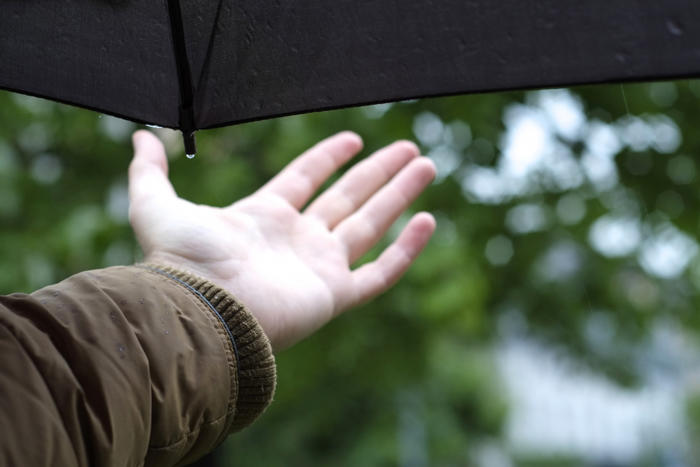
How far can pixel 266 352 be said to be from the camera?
4.45 feet

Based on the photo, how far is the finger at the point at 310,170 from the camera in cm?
190

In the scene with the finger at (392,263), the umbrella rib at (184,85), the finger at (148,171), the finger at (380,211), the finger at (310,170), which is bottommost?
the finger at (392,263)

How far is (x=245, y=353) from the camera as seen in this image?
1330 millimetres

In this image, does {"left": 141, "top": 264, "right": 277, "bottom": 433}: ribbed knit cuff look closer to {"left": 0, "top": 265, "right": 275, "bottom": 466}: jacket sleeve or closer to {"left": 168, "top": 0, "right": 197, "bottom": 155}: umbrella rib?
{"left": 0, "top": 265, "right": 275, "bottom": 466}: jacket sleeve

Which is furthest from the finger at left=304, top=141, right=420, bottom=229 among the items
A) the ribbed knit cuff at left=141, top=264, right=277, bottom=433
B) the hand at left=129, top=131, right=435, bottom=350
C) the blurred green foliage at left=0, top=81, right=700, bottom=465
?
the blurred green foliage at left=0, top=81, right=700, bottom=465

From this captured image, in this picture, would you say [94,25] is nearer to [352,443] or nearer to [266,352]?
[266,352]

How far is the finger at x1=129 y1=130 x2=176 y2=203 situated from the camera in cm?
174

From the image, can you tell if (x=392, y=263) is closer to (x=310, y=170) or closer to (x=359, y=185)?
(x=359, y=185)

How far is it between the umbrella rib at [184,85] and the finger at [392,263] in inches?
26.5

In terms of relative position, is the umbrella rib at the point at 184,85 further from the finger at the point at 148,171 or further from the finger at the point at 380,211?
the finger at the point at 380,211

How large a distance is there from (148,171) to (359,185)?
0.54 m

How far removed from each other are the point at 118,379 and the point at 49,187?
251 cm

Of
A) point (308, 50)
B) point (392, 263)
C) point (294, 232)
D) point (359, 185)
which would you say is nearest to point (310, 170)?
point (359, 185)

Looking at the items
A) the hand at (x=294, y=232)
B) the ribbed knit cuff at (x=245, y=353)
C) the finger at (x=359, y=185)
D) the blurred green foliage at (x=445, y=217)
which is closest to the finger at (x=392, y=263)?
the hand at (x=294, y=232)
